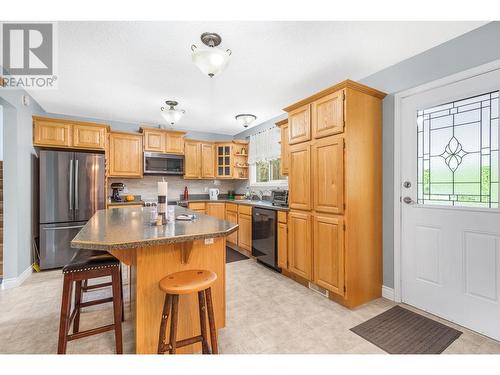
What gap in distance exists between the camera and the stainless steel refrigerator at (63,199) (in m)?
3.40

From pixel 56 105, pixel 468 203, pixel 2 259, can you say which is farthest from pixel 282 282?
pixel 56 105

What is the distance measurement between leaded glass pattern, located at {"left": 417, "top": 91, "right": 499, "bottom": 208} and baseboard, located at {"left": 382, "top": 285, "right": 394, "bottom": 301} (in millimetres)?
1000

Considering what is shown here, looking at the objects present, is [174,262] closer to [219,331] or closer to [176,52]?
[219,331]

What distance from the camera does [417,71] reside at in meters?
2.30

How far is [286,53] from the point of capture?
2.31 meters

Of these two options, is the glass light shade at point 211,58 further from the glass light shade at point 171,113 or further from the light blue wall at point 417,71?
the light blue wall at point 417,71

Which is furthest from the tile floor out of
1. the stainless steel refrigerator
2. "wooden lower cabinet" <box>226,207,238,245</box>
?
"wooden lower cabinet" <box>226,207,238,245</box>

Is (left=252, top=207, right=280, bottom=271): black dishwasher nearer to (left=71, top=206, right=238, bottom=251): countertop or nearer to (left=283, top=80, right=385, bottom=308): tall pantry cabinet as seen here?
(left=283, top=80, right=385, bottom=308): tall pantry cabinet

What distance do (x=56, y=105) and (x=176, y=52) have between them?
2910 millimetres

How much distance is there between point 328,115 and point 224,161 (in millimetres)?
3245

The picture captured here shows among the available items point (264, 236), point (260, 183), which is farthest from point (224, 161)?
point (264, 236)

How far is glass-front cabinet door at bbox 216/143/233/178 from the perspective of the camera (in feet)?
17.6

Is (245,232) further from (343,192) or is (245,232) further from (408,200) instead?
(408,200)

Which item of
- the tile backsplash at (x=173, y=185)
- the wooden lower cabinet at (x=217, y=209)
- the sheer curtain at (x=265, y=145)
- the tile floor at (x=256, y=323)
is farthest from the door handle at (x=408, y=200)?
the tile backsplash at (x=173, y=185)
